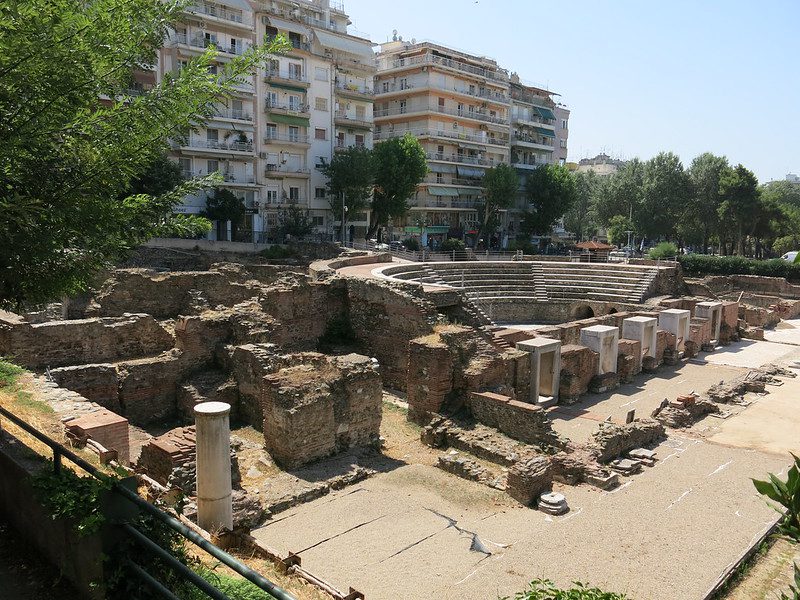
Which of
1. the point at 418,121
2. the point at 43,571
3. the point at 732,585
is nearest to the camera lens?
the point at 43,571

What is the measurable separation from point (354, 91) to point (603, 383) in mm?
37446

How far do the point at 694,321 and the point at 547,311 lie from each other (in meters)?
7.43

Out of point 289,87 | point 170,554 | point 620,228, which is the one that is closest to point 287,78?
point 289,87

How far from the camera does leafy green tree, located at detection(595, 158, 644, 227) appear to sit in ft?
207

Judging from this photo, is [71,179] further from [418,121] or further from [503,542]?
[418,121]

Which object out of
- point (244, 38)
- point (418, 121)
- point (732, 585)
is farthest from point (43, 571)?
point (418, 121)

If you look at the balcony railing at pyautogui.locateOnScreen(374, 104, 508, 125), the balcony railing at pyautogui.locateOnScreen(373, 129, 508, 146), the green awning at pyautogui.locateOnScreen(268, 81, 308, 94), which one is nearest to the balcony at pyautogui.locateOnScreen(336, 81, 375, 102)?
the green awning at pyautogui.locateOnScreen(268, 81, 308, 94)

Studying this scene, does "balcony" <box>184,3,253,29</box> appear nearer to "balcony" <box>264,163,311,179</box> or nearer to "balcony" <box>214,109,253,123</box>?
"balcony" <box>214,109,253,123</box>

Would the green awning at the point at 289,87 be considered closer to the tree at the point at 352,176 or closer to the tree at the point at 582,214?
the tree at the point at 352,176

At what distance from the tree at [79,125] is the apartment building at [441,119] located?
48.9 metres

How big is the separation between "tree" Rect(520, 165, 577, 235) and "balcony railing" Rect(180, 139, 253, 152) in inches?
1076

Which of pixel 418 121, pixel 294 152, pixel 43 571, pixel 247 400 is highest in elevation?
pixel 418 121

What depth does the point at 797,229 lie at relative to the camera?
65125mm

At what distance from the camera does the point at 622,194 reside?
64812mm
